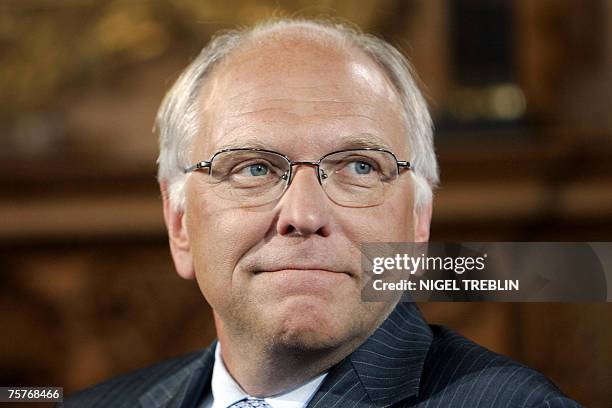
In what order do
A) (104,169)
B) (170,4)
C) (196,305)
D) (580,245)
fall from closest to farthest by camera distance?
(580,245), (196,305), (104,169), (170,4)

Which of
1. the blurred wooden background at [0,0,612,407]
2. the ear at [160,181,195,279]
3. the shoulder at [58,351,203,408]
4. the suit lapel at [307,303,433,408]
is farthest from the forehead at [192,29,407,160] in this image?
the blurred wooden background at [0,0,612,407]

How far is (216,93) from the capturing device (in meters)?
1.32

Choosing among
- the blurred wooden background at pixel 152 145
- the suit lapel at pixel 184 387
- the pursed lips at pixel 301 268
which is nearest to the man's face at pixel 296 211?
the pursed lips at pixel 301 268

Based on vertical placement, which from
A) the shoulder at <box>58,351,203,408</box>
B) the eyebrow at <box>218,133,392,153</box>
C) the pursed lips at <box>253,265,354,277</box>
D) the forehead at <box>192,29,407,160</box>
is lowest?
the shoulder at <box>58,351,203,408</box>

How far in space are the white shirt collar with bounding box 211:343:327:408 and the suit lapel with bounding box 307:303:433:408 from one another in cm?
3

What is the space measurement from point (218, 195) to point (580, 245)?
0.46 meters

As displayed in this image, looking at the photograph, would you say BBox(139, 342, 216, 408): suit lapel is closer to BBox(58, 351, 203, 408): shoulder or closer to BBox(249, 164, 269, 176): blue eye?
BBox(58, 351, 203, 408): shoulder

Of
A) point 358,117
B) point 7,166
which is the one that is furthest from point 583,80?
point 7,166

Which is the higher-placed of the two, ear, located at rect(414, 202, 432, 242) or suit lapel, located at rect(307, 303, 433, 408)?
ear, located at rect(414, 202, 432, 242)

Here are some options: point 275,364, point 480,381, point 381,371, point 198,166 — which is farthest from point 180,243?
point 480,381

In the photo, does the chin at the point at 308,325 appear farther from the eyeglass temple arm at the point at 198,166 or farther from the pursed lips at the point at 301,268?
the eyeglass temple arm at the point at 198,166

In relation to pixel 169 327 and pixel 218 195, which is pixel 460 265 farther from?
pixel 169 327

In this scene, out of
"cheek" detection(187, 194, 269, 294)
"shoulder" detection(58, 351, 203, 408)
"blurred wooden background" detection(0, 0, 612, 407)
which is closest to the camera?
"cheek" detection(187, 194, 269, 294)

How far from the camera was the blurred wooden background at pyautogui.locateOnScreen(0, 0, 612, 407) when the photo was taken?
2096mm
